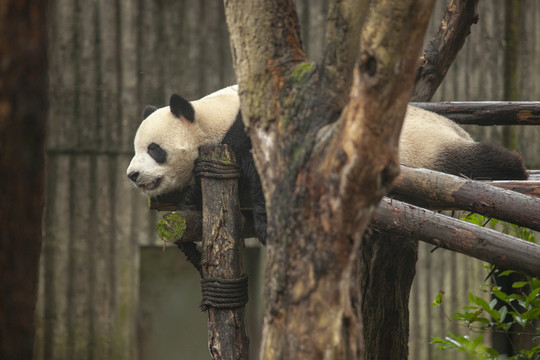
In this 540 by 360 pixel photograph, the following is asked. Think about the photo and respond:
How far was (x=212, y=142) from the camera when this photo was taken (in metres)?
3.35

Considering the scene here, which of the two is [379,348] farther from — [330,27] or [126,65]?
[126,65]

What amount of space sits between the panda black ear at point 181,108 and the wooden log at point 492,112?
1.38 meters

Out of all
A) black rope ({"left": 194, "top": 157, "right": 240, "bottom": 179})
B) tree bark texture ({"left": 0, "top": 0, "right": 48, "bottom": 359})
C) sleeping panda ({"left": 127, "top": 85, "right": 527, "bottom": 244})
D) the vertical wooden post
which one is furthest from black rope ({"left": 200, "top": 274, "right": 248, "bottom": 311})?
tree bark texture ({"left": 0, "top": 0, "right": 48, "bottom": 359})

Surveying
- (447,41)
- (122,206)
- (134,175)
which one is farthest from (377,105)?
(122,206)

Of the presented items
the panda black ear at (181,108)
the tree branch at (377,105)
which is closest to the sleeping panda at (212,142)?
the panda black ear at (181,108)

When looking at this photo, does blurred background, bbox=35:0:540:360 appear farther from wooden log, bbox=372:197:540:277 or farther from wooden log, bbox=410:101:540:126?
wooden log, bbox=372:197:540:277

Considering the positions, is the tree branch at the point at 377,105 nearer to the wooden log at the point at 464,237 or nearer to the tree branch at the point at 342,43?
the tree branch at the point at 342,43

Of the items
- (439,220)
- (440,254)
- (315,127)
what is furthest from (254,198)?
(440,254)

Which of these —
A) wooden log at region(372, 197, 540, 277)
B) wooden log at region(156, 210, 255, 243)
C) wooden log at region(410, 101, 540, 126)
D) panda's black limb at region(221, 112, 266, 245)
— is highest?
wooden log at region(410, 101, 540, 126)

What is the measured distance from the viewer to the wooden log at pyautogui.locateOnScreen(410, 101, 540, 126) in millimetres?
3848

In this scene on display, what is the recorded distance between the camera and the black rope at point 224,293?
111 inches

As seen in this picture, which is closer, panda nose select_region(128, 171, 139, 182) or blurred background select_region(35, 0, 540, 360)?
panda nose select_region(128, 171, 139, 182)

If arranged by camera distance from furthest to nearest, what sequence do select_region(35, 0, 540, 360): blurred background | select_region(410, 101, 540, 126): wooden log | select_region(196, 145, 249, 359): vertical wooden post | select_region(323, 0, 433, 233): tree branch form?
1. select_region(35, 0, 540, 360): blurred background
2. select_region(410, 101, 540, 126): wooden log
3. select_region(196, 145, 249, 359): vertical wooden post
4. select_region(323, 0, 433, 233): tree branch

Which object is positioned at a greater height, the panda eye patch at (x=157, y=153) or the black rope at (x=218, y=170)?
Result: the panda eye patch at (x=157, y=153)
